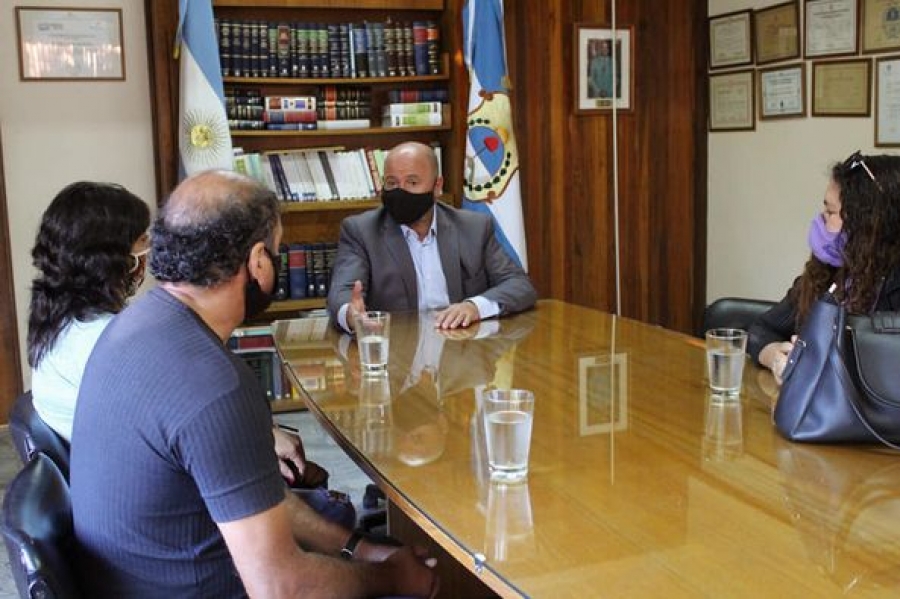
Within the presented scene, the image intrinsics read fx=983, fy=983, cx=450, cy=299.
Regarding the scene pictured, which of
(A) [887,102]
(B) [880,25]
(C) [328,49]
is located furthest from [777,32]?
(C) [328,49]

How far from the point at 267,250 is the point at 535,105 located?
12.0 feet

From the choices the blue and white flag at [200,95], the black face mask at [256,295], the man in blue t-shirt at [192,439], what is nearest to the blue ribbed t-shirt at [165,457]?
the man in blue t-shirt at [192,439]

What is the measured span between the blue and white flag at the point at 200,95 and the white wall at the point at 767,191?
2.66m

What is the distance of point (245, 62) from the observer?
4578 millimetres

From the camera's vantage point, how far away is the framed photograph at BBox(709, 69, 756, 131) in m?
5.06

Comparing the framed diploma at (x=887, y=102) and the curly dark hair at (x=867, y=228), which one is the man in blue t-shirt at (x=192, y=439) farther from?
the framed diploma at (x=887, y=102)

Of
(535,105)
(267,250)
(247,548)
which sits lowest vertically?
(247,548)

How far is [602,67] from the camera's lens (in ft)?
17.0

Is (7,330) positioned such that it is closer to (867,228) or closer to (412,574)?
(412,574)

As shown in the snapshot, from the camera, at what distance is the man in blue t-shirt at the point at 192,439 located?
1.39 m

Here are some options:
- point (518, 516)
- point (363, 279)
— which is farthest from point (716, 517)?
point (363, 279)

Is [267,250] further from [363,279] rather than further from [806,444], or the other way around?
[363,279]

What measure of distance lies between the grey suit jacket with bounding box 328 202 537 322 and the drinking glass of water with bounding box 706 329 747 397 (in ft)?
3.92

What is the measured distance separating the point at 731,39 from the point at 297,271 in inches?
101
